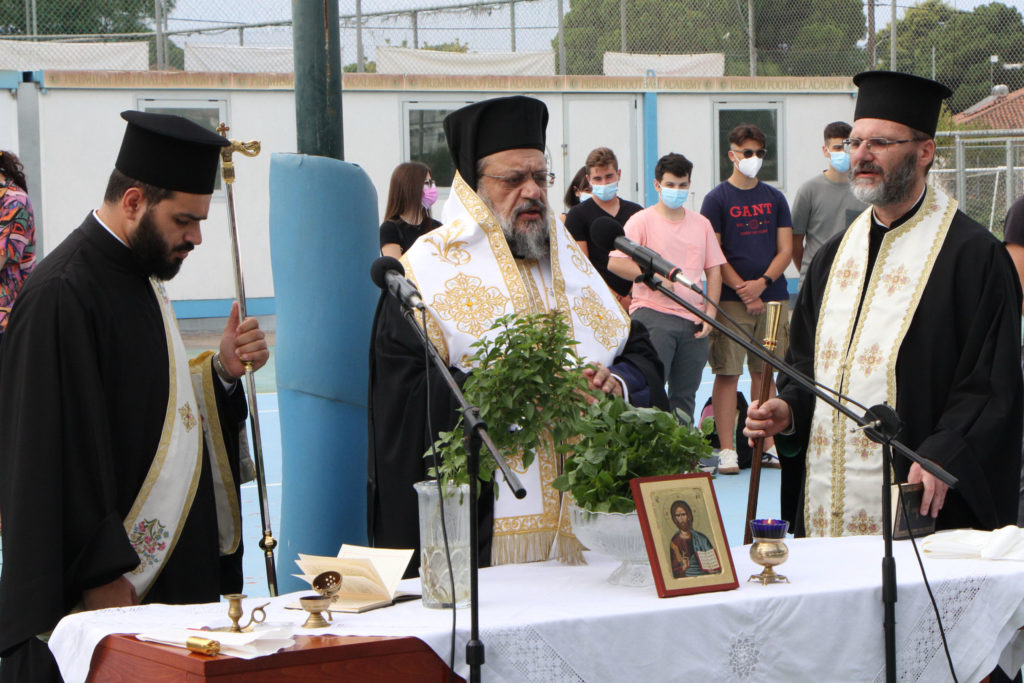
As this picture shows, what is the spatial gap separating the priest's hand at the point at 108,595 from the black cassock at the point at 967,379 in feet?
7.29

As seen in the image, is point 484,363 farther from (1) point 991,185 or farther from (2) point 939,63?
(2) point 939,63

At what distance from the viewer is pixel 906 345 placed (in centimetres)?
403

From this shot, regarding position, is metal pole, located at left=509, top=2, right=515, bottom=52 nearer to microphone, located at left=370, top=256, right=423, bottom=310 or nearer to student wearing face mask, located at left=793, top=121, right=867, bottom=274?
student wearing face mask, located at left=793, top=121, right=867, bottom=274

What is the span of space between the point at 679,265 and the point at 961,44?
81.2 feet

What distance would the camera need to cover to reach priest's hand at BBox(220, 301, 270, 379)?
353 centimetres

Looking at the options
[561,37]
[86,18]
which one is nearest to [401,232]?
[561,37]

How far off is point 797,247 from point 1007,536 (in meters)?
5.62

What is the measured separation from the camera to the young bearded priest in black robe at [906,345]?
3.78 meters

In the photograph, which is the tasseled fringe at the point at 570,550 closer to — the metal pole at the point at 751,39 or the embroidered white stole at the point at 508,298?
the embroidered white stole at the point at 508,298

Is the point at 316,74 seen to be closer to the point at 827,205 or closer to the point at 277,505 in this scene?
the point at 277,505

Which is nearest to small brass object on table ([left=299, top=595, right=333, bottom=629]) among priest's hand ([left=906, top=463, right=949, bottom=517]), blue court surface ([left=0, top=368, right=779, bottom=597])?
priest's hand ([left=906, top=463, right=949, bottom=517])

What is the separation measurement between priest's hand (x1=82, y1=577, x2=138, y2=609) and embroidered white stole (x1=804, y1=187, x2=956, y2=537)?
2.34 m

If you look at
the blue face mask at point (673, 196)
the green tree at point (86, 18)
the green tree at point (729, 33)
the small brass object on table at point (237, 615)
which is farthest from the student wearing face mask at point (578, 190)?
the green tree at point (729, 33)

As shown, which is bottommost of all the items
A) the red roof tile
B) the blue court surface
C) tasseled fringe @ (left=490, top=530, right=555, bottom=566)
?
the blue court surface
